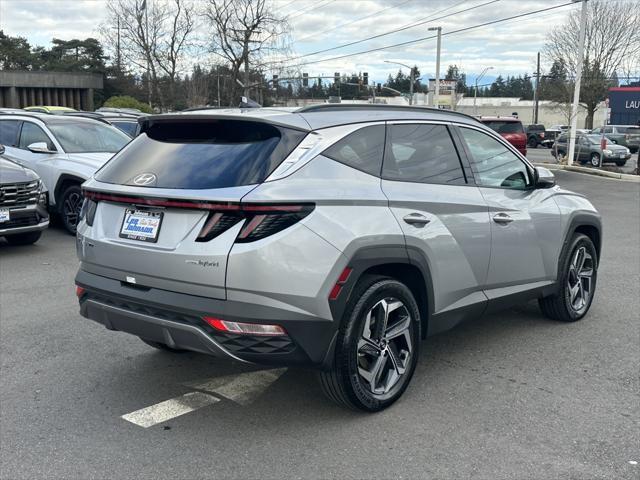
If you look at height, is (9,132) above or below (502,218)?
above

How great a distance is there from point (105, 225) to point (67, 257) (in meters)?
5.17

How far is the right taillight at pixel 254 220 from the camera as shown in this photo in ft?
10.7

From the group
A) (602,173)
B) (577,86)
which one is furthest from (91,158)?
(577,86)

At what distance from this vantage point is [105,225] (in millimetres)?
3809

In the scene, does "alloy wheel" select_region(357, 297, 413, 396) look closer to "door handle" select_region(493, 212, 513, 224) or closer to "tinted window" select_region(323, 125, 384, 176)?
"tinted window" select_region(323, 125, 384, 176)

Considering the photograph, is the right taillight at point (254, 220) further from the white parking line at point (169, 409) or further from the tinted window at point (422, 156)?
the white parking line at point (169, 409)

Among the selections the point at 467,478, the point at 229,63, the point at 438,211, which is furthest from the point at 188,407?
the point at 229,63

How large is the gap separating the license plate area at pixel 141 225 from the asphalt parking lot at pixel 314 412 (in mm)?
1101

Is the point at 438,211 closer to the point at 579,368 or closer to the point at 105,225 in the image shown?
the point at 579,368

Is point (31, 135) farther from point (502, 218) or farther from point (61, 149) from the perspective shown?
point (502, 218)

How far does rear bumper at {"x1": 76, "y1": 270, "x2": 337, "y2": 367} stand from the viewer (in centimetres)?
331

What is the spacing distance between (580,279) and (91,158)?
750 centimetres

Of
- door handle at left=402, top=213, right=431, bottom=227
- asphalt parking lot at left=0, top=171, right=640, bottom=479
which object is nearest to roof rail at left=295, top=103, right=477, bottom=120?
door handle at left=402, top=213, right=431, bottom=227

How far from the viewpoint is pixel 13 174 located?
28.1 ft
